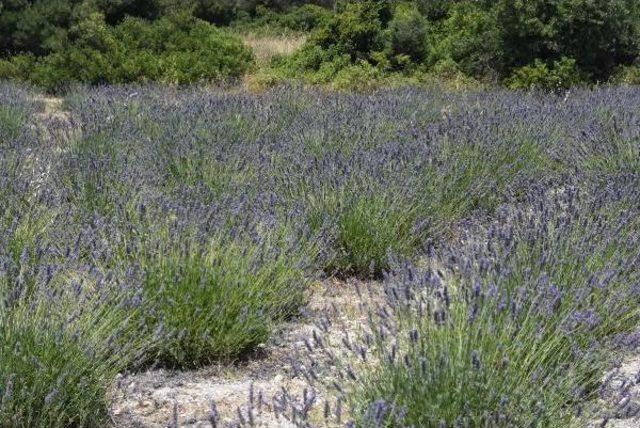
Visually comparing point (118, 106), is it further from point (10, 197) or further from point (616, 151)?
point (616, 151)

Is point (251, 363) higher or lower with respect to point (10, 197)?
lower

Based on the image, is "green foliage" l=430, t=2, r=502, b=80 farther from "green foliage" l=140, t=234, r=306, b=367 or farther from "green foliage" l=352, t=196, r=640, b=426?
"green foliage" l=352, t=196, r=640, b=426

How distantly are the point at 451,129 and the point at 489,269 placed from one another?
3.71 metres

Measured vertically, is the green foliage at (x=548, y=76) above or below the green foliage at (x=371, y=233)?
below

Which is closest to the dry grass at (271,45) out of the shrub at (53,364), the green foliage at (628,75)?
the green foliage at (628,75)

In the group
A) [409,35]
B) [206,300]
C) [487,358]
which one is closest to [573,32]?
[409,35]

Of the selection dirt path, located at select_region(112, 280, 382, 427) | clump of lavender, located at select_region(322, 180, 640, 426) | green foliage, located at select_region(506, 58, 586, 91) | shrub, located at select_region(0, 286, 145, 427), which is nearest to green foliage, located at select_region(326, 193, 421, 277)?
dirt path, located at select_region(112, 280, 382, 427)

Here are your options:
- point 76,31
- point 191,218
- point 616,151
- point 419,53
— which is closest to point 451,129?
point 616,151

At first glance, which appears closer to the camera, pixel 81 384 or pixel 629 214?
pixel 81 384

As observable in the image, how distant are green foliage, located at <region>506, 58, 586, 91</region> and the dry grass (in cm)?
504

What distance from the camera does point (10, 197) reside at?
3875 millimetres

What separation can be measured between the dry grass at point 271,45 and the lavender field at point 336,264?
31.0 feet

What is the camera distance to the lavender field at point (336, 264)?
2275 mm

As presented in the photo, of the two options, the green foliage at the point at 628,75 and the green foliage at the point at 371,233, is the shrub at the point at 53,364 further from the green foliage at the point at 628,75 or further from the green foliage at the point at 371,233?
the green foliage at the point at 628,75
